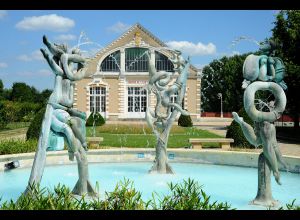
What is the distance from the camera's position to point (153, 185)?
30.3 ft

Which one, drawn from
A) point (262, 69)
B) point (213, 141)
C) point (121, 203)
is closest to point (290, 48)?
point (213, 141)

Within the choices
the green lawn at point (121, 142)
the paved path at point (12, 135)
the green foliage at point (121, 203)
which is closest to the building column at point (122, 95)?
the green lawn at point (121, 142)

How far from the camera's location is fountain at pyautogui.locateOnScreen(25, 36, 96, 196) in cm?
693

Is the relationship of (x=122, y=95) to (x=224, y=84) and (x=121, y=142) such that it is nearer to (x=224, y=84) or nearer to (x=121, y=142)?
(x=224, y=84)

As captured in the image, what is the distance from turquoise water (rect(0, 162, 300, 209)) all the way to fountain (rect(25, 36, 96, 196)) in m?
1.07

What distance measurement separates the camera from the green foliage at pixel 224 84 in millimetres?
51656

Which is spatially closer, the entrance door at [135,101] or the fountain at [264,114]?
the fountain at [264,114]

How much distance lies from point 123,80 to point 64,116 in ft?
119

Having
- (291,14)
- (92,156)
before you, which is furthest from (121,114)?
(92,156)

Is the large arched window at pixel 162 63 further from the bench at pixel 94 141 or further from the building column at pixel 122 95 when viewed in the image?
the bench at pixel 94 141

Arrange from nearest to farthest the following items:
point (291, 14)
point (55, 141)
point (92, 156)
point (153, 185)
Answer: point (55, 141) < point (153, 185) < point (92, 156) < point (291, 14)

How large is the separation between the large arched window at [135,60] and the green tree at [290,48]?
19.2 m

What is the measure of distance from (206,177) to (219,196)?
93.9 inches
